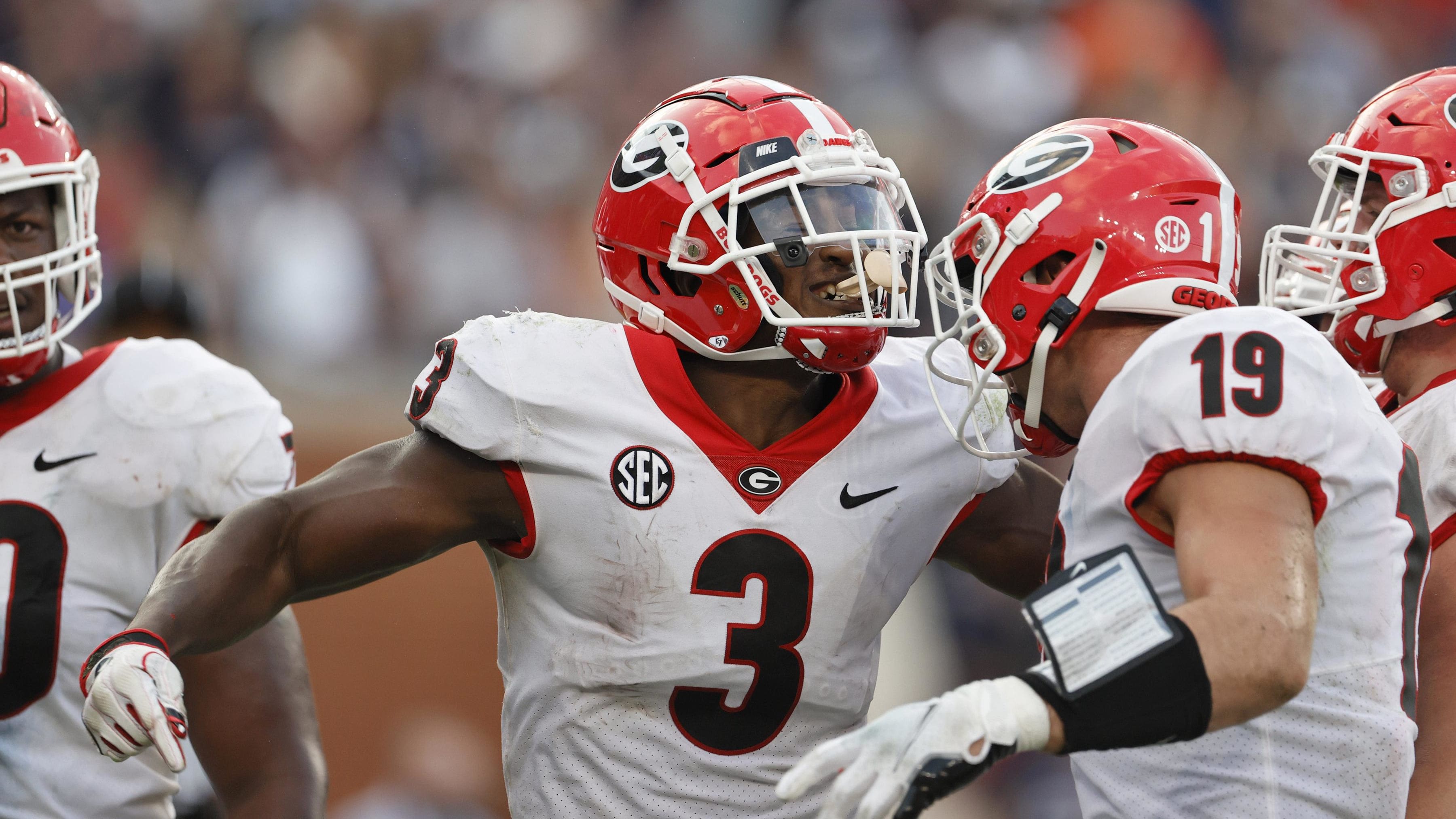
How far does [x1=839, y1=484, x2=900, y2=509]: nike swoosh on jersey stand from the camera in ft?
8.10

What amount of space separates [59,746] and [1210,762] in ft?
6.44

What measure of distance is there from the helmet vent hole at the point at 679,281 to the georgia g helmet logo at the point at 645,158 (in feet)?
0.50

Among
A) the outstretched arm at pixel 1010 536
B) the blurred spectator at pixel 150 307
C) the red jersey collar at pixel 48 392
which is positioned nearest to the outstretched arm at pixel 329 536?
the red jersey collar at pixel 48 392

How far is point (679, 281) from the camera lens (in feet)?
8.54

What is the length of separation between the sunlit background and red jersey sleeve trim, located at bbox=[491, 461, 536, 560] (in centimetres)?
229

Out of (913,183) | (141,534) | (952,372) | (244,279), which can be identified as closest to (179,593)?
(141,534)

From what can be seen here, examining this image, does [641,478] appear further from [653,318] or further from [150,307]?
[150,307]

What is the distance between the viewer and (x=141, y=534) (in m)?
2.73

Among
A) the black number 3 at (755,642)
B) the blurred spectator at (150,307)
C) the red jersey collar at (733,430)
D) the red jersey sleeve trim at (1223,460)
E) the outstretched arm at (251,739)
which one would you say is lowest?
the outstretched arm at (251,739)

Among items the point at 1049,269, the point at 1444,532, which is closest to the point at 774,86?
the point at 1049,269

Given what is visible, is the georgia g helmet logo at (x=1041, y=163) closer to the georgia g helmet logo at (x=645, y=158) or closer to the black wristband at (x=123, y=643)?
the georgia g helmet logo at (x=645, y=158)

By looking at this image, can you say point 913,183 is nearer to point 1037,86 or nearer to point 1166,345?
point 1037,86

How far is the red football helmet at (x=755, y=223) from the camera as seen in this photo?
2447mm

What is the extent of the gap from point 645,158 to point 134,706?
1237 millimetres
